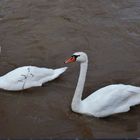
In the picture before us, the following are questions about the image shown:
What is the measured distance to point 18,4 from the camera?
1237 cm

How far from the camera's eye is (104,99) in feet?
23.2

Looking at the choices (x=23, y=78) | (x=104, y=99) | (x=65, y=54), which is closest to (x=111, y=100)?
(x=104, y=99)

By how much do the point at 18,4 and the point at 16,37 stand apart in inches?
87.5

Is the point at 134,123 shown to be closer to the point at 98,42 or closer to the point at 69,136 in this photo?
the point at 69,136

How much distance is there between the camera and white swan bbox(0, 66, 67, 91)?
791 cm

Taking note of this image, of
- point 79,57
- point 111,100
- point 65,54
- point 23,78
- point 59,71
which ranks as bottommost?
point 65,54

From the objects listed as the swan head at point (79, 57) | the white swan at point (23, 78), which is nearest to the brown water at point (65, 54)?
the white swan at point (23, 78)

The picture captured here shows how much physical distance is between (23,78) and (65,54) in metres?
1.99

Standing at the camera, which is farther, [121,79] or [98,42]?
[98,42]

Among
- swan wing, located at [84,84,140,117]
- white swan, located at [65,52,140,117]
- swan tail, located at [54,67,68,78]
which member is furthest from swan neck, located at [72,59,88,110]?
swan tail, located at [54,67,68,78]

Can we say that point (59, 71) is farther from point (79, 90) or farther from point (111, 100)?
point (111, 100)

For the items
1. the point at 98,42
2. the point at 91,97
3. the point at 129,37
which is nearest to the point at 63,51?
the point at 98,42

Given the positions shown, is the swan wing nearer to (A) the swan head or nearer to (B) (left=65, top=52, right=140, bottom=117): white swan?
(B) (left=65, top=52, right=140, bottom=117): white swan

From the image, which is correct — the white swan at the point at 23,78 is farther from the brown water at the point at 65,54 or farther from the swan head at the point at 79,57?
the swan head at the point at 79,57
